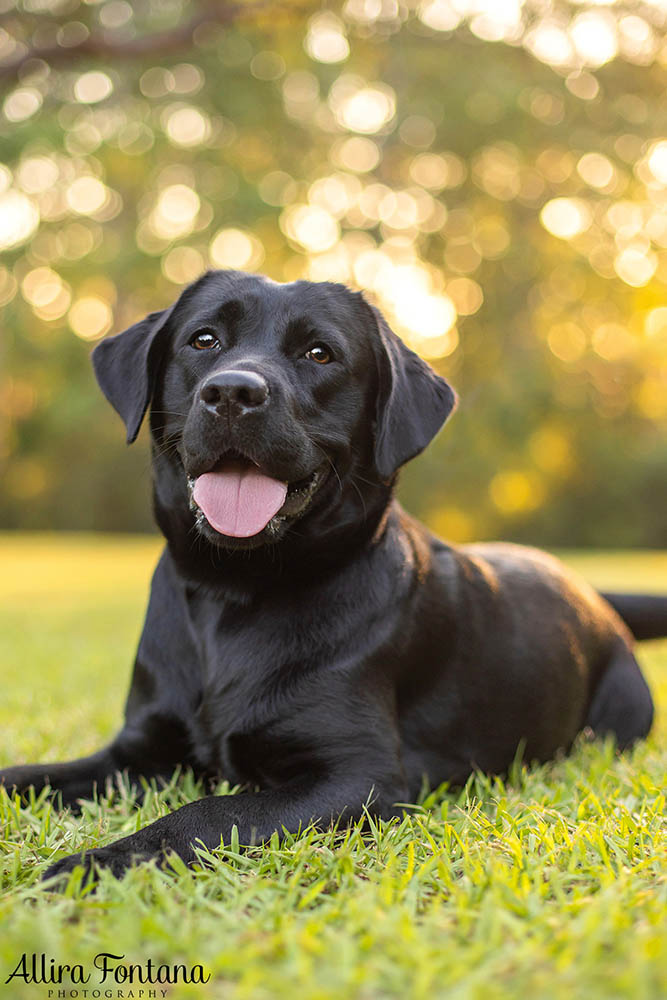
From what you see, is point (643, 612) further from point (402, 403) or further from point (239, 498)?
point (239, 498)

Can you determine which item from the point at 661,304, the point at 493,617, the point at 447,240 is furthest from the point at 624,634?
the point at 661,304

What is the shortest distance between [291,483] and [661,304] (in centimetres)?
1999

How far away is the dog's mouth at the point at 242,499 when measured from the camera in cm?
→ 258

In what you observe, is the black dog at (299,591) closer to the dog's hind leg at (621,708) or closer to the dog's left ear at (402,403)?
the dog's left ear at (402,403)

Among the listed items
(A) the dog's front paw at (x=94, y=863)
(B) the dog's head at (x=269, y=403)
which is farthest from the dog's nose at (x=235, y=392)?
(A) the dog's front paw at (x=94, y=863)

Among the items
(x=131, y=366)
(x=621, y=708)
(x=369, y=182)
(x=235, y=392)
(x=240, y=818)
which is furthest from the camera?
(x=369, y=182)

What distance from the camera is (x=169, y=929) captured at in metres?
1.61

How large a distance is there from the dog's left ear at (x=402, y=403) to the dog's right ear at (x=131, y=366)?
0.72 meters

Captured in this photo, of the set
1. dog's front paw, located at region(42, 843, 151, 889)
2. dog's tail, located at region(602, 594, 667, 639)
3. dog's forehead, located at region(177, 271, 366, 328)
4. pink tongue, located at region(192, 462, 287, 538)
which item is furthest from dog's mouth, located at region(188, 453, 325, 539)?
dog's tail, located at region(602, 594, 667, 639)

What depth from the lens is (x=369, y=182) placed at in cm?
1750

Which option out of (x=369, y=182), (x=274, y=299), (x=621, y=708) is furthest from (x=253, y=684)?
(x=369, y=182)

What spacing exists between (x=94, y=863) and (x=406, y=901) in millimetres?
642

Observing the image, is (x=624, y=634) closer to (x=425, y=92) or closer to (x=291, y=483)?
(x=291, y=483)

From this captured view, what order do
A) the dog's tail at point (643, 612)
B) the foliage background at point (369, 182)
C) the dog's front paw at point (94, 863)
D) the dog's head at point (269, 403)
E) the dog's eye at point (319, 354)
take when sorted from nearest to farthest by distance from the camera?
the dog's front paw at point (94, 863)
the dog's head at point (269, 403)
the dog's eye at point (319, 354)
the dog's tail at point (643, 612)
the foliage background at point (369, 182)
